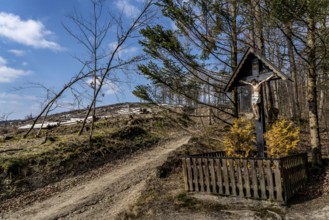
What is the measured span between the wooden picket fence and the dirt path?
5.84ft

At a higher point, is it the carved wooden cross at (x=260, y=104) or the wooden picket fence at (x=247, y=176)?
the carved wooden cross at (x=260, y=104)


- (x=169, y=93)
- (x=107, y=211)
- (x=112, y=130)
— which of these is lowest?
(x=107, y=211)

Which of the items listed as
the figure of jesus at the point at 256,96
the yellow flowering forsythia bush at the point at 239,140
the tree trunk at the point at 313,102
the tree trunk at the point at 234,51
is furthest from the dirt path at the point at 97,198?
the tree trunk at the point at 313,102

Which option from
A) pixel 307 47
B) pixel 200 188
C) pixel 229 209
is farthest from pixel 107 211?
pixel 307 47

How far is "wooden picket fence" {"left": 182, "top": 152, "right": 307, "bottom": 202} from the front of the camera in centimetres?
654

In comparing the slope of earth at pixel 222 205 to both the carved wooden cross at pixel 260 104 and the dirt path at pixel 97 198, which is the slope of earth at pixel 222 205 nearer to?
the dirt path at pixel 97 198

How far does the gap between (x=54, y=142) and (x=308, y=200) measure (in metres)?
10.5

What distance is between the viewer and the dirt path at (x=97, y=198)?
800cm

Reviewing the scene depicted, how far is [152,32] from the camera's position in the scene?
32.0ft

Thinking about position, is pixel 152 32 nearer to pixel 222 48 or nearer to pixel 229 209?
pixel 222 48

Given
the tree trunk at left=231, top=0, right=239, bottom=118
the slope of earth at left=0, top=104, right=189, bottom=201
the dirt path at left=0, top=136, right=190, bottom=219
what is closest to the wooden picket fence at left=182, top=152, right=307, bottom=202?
the dirt path at left=0, top=136, right=190, bottom=219

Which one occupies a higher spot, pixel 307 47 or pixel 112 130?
pixel 307 47

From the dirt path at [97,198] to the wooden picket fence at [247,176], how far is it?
Result: 1780mm

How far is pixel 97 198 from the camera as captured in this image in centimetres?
897
